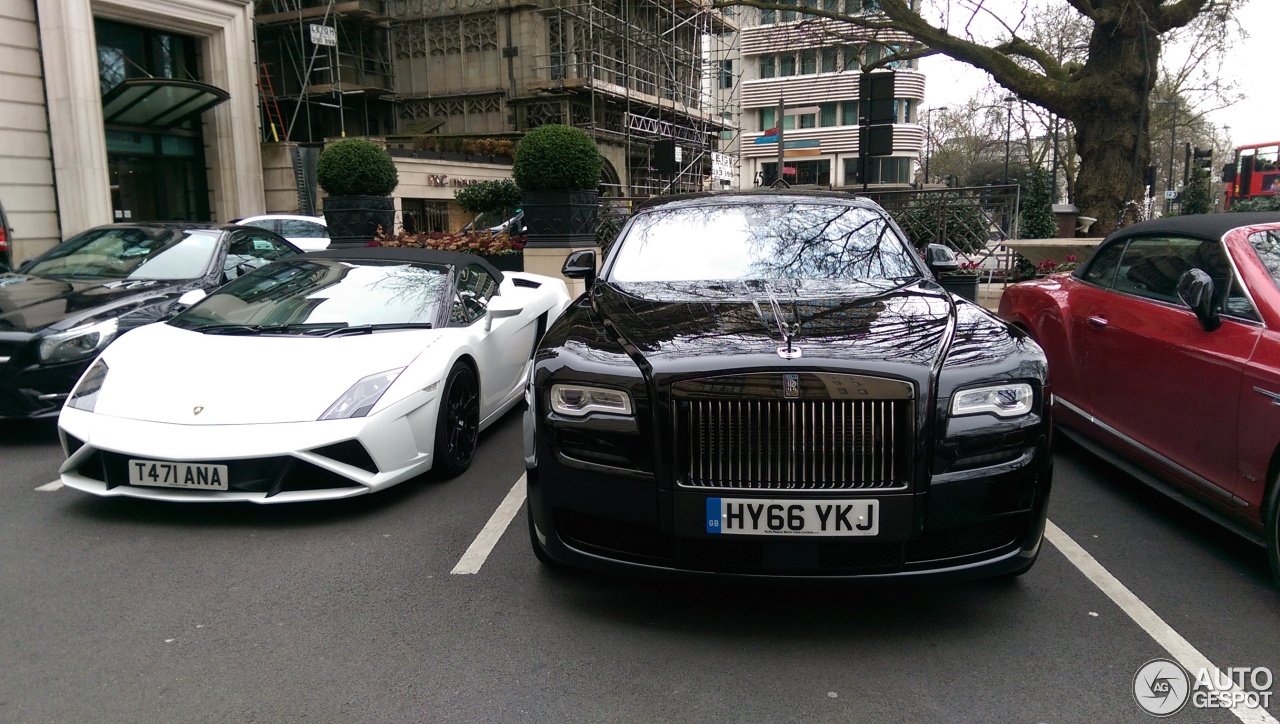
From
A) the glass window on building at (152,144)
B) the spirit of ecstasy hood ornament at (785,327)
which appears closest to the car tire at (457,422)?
the spirit of ecstasy hood ornament at (785,327)

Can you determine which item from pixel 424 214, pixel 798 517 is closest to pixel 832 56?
pixel 424 214

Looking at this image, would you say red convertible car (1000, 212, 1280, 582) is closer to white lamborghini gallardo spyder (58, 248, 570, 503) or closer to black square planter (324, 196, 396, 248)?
white lamborghini gallardo spyder (58, 248, 570, 503)

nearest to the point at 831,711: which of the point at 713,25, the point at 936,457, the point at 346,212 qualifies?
the point at 936,457

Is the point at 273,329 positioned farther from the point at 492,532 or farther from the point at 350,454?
the point at 492,532

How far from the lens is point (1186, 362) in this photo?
4078mm

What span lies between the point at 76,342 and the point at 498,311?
288cm

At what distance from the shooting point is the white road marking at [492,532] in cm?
389

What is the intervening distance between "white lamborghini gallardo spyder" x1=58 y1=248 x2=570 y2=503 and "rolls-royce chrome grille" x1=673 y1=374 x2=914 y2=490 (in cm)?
→ 211

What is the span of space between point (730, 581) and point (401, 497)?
243 cm

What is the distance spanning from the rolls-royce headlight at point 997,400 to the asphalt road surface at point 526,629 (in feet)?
2.79

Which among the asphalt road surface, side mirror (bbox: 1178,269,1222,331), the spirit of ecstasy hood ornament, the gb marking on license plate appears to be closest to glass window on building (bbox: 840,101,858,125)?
side mirror (bbox: 1178,269,1222,331)

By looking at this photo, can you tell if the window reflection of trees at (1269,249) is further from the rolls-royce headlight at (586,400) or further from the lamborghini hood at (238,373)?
the lamborghini hood at (238,373)

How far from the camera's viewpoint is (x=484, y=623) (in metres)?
3.31

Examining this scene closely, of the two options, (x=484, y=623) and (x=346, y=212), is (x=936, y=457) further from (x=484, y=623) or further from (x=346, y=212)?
(x=346, y=212)
